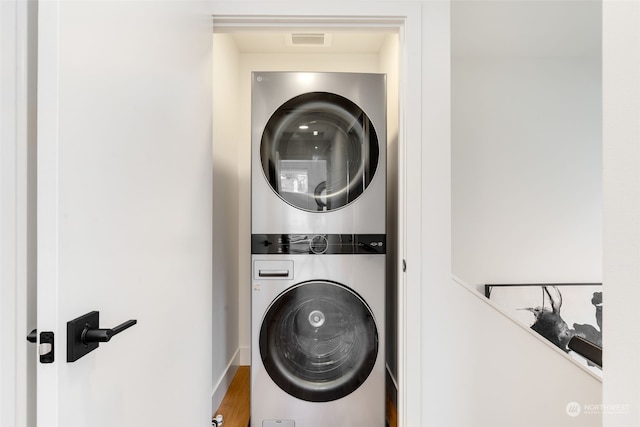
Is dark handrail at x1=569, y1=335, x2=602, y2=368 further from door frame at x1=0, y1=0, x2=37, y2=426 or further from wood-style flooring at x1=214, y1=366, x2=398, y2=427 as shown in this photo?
wood-style flooring at x1=214, y1=366, x2=398, y2=427

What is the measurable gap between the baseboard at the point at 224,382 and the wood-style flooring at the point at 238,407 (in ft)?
0.11

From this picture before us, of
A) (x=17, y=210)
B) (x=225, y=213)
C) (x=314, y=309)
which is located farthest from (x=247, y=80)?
(x=17, y=210)

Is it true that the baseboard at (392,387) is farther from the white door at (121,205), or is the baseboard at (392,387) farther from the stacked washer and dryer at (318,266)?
the white door at (121,205)

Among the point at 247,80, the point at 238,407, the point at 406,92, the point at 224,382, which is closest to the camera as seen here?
the point at 406,92

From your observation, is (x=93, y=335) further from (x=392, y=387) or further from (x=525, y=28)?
(x=392, y=387)

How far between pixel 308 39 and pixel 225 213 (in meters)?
1.32

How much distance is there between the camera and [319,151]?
168cm

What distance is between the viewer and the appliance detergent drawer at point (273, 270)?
1653 millimetres

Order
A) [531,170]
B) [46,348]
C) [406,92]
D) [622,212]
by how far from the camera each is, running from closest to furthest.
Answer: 1. [622,212]
2. [46,348]
3. [531,170]
4. [406,92]

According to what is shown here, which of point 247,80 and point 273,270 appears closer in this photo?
point 273,270

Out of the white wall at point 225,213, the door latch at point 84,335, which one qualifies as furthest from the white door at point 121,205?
the white wall at point 225,213

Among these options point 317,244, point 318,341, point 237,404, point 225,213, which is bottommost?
point 237,404

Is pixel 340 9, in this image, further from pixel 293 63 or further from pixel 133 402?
pixel 133 402

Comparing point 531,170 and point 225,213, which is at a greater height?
point 531,170
